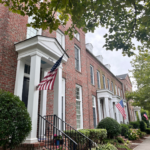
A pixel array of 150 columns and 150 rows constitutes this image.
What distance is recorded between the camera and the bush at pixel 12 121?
143 inches

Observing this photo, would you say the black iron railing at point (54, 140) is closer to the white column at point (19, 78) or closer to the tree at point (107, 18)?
the white column at point (19, 78)

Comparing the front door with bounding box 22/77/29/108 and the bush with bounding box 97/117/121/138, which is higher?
the front door with bounding box 22/77/29/108

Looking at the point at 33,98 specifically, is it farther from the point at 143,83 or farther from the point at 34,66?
the point at 143,83

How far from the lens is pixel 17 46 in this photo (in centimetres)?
610

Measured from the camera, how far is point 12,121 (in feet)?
12.4

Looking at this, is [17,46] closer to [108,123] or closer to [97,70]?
[108,123]

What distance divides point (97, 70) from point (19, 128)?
42.4 feet

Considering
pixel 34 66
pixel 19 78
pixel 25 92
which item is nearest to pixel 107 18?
pixel 34 66

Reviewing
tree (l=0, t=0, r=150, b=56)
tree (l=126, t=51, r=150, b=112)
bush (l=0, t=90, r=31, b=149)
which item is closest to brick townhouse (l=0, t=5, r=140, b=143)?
bush (l=0, t=90, r=31, b=149)

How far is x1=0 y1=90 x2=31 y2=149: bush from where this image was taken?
3.62 m

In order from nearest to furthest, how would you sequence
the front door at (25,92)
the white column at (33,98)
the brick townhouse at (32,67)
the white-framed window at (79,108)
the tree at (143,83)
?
the white column at (33,98) < the brick townhouse at (32,67) < the front door at (25,92) < the white-framed window at (79,108) < the tree at (143,83)

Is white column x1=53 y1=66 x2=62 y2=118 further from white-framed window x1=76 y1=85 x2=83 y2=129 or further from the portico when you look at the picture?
white-framed window x1=76 y1=85 x2=83 y2=129

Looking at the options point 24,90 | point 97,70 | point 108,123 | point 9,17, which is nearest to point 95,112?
point 108,123

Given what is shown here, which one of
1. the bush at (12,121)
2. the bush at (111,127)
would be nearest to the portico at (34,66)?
the bush at (12,121)
